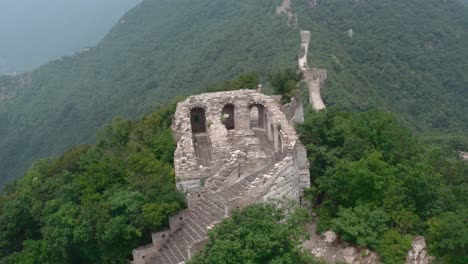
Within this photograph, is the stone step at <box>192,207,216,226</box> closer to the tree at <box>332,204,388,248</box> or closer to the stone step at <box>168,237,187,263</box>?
the stone step at <box>168,237,187,263</box>

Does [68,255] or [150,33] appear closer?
[68,255]

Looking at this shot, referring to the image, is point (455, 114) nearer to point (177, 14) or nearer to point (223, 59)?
point (223, 59)

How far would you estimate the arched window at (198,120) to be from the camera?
20.0 metres

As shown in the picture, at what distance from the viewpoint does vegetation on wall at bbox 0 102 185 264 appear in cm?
1380

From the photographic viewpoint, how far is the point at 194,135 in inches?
764

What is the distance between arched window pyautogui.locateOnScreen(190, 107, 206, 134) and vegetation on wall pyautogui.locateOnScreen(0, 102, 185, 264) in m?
1.24

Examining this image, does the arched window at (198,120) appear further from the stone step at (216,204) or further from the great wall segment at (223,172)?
the stone step at (216,204)

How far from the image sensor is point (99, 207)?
14102mm

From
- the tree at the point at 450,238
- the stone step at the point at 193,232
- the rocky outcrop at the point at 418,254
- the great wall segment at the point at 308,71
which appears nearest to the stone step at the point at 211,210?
the stone step at the point at 193,232

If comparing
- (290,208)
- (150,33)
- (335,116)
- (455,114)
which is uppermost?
(150,33)

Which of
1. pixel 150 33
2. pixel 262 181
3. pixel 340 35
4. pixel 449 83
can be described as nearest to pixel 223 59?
pixel 340 35

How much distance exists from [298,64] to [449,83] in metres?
22.9

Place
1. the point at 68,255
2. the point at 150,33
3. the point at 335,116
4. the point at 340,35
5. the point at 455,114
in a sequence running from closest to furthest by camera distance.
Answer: the point at 68,255 < the point at 335,116 < the point at 455,114 < the point at 340,35 < the point at 150,33

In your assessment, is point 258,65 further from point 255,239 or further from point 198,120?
point 255,239
